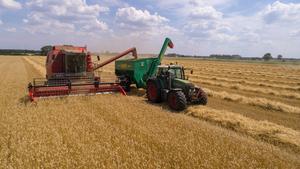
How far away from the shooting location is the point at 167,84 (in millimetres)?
11844

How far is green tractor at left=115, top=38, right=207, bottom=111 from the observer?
10.8 m

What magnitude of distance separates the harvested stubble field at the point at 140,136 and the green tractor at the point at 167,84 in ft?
1.62

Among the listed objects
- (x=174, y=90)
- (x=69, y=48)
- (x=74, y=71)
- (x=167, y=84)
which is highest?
(x=69, y=48)

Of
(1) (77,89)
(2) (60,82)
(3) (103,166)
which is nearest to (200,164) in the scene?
(3) (103,166)

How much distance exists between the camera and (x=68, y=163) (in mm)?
5523

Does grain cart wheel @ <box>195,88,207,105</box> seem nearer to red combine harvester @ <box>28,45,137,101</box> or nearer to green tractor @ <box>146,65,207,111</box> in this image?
green tractor @ <box>146,65,207,111</box>

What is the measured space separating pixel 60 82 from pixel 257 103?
9510mm

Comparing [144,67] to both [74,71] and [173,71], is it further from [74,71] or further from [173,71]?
[74,71]

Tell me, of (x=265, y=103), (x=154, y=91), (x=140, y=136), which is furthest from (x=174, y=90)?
(x=265, y=103)

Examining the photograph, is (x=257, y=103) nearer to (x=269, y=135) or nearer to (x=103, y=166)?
(x=269, y=135)

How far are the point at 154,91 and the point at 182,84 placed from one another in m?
1.47

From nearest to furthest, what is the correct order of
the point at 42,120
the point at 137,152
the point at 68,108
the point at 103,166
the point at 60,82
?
1. the point at 103,166
2. the point at 137,152
3. the point at 42,120
4. the point at 68,108
5. the point at 60,82

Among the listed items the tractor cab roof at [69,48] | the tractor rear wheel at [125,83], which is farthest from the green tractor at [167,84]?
the tractor cab roof at [69,48]

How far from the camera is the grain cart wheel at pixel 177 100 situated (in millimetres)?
10414
